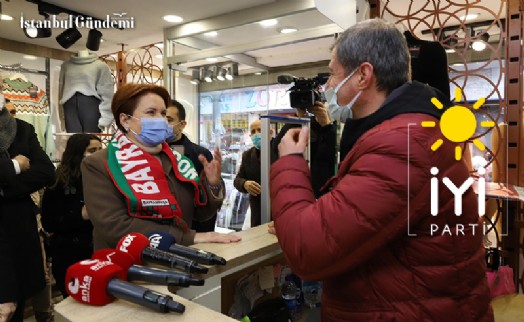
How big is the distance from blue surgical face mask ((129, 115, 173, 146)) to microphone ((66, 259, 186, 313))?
0.79m

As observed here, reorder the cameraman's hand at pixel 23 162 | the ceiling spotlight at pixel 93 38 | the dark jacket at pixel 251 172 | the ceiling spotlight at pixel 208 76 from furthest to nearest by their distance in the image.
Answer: the ceiling spotlight at pixel 208 76
the ceiling spotlight at pixel 93 38
the dark jacket at pixel 251 172
the cameraman's hand at pixel 23 162

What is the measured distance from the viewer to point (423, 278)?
2.84 feet

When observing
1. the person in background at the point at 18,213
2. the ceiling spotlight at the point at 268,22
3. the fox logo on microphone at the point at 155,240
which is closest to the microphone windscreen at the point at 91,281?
the fox logo on microphone at the point at 155,240

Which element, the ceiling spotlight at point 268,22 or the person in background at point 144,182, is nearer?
the person in background at point 144,182

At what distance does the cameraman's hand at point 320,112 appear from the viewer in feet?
6.39

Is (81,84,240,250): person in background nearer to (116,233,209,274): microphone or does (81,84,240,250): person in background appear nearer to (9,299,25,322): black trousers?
(116,233,209,274): microphone

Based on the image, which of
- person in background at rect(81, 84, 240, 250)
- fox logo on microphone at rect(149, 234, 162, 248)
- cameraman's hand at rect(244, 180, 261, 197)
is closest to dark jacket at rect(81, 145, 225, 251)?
person in background at rect(81, 84, 240, 250)

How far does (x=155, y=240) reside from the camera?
1133 mm

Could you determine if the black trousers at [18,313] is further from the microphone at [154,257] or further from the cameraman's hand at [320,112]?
the cameraman's hand at [320,112]

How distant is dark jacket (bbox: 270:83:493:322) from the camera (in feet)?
2.68

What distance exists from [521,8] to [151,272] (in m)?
3.10

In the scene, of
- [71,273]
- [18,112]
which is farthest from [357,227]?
[18,112]

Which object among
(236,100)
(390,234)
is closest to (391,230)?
(390,234)

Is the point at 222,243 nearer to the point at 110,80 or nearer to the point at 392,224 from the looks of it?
the point at 392,224
